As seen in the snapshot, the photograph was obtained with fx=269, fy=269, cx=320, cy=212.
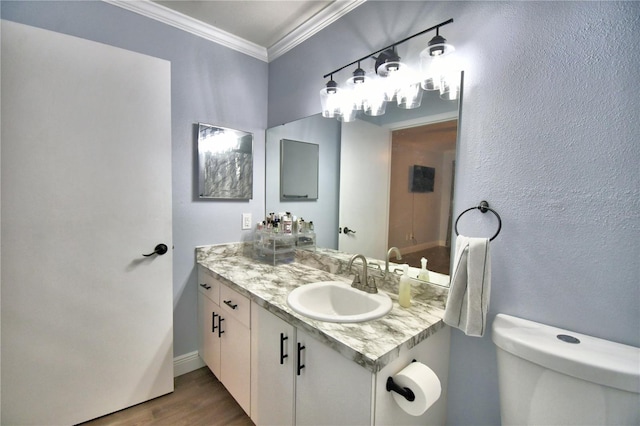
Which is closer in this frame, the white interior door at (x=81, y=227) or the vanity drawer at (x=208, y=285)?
the white interior door at (x=81, y=227)

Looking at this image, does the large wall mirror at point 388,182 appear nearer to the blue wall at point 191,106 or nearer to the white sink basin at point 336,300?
the white sink basin at point 336,300

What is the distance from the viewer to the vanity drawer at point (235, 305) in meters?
1.38

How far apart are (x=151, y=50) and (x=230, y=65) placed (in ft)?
1.67

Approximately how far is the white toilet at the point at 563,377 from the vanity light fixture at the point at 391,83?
3.13 feet

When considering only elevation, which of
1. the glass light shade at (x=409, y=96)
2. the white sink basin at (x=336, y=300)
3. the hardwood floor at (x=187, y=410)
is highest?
the glass light shade at (x=409, y=96)

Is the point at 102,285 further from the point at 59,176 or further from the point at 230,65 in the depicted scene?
the point at 230,65

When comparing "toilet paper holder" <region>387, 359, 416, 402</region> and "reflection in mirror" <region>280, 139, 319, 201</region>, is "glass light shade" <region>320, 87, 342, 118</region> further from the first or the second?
"toilet paper holder" <region>387, 359, 416, 402</region>

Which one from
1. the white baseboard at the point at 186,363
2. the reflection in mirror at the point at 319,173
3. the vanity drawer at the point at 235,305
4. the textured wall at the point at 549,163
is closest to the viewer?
the textured wall at the point at 549,163

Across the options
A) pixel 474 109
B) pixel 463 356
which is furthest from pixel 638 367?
pixel 474 109

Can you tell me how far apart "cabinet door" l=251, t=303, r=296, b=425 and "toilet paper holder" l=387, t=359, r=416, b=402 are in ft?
1.31

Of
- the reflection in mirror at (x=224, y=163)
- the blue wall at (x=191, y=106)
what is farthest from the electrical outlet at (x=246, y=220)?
the reflection in mirror at (x=224, y=163)

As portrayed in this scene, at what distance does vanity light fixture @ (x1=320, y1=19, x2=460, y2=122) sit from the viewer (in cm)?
115

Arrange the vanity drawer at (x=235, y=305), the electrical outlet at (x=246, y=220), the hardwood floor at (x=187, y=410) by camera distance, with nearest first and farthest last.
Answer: the vanity drawer at (x=235, y=305), the hardwood floor at (x=187, y=410), the electrical outlet at (x=246, y=220)

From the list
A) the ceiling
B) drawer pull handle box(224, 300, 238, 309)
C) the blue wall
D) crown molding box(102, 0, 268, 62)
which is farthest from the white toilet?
crown molding box(102, 0, 268, 62)
